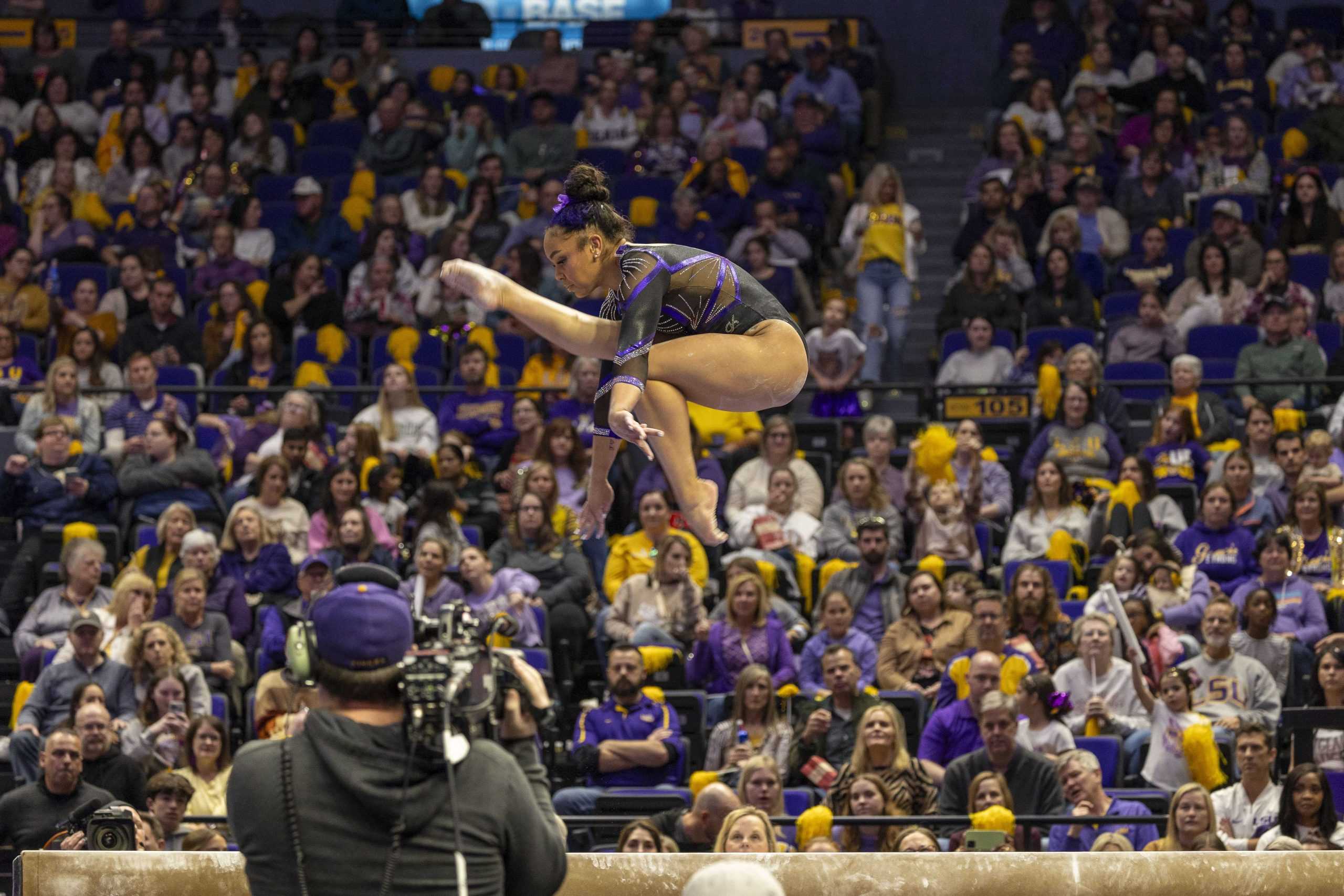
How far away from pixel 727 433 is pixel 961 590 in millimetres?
2491

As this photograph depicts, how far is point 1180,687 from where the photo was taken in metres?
8.62

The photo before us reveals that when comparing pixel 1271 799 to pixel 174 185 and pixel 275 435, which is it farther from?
pixel 174 185

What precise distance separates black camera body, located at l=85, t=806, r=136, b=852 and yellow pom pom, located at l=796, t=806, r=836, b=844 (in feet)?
9.96

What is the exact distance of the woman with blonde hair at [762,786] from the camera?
8.05m

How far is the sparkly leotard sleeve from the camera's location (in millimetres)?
5160

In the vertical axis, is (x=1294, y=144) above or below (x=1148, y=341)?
above

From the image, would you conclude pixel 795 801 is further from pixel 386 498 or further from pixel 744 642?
pixel 386 498

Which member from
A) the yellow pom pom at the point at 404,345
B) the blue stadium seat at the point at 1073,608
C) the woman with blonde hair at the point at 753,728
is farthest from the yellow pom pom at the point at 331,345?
the blue stadium seat at the point at 1073,608

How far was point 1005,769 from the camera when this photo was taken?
27.1 feet

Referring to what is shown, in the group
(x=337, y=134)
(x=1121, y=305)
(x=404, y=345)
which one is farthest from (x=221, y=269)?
(x=1121, y=305)

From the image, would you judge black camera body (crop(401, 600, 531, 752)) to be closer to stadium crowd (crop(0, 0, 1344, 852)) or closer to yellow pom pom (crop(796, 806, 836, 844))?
stadium crowd (crop(0, 0, 1344, 852))

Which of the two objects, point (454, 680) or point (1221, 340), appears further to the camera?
point (1221, 340)

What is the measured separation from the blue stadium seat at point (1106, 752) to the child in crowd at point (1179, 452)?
2.55 m

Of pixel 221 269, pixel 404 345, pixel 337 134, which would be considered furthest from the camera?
pixel 337 134
